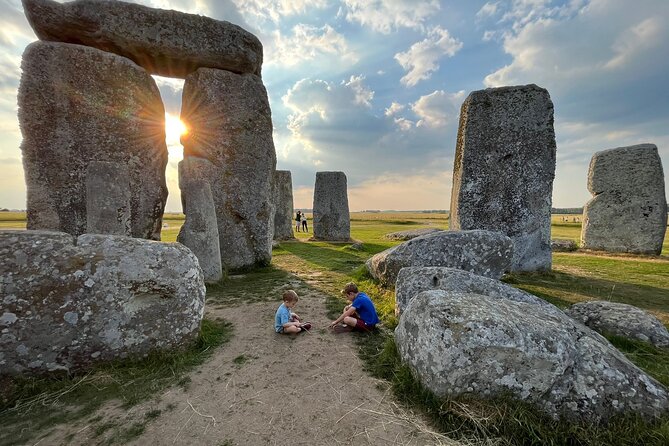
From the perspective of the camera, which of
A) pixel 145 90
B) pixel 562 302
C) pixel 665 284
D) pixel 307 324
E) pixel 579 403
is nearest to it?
pixel 579 403

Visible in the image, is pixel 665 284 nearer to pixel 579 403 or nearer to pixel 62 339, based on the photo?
pixel 579 403

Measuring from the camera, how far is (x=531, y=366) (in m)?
2.56

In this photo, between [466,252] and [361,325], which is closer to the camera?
[361,325]

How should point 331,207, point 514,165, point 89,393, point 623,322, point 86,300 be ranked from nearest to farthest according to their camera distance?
point 89,393 → point 86,300 → point 623,322 → point 514,165 → point 331,207

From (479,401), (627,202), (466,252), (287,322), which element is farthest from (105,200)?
(627,202)

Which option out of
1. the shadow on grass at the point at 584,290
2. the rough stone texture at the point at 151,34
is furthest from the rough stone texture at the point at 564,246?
the rough stone texture at the point at 151,34

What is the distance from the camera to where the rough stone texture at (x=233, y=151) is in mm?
8664

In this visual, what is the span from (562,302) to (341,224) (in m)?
12.3

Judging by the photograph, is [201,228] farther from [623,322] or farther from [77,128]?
[623,322]

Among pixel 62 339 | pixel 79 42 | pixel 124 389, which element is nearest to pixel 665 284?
pixel 124 389

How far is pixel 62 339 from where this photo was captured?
3.17 metres

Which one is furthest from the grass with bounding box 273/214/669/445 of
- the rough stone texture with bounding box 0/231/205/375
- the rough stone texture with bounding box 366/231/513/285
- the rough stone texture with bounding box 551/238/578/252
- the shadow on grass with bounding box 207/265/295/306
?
the rough stone texture with bounding box 551/238/578/252

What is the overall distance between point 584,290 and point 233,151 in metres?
9.47

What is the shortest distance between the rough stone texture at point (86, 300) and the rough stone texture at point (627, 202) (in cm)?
1591
